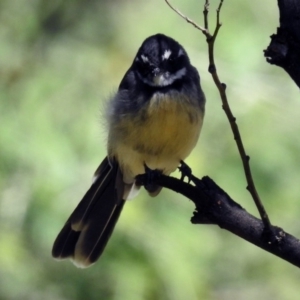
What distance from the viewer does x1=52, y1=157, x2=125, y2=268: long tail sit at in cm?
509

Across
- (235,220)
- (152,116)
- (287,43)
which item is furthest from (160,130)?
(287,43)

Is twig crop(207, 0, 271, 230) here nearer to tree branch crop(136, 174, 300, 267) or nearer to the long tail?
tree branch crop(136, 174, 300, 267)

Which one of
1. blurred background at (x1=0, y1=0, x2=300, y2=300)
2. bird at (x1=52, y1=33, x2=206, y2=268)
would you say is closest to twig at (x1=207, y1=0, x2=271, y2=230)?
bird at (x1=52, y1=33, x2=206, y2=268)

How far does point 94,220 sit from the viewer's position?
17.2 ft

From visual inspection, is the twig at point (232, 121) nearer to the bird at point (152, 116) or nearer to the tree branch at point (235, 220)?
the tree branch at point (235, 220)

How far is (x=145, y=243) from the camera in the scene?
548cm

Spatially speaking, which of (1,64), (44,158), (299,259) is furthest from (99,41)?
(299,259)

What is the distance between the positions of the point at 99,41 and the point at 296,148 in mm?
2092

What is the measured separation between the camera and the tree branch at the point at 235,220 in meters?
2.75

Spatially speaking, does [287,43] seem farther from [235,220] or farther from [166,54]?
→ [166,54]

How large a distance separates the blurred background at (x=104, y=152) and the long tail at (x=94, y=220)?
0.28 meters

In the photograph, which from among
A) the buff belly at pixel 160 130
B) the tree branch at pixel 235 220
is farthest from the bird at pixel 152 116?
the tree branch at pixel 235 220

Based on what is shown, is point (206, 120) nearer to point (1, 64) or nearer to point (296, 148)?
point (296, 148)

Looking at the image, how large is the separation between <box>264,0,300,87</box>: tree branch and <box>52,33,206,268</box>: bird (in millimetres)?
1683
